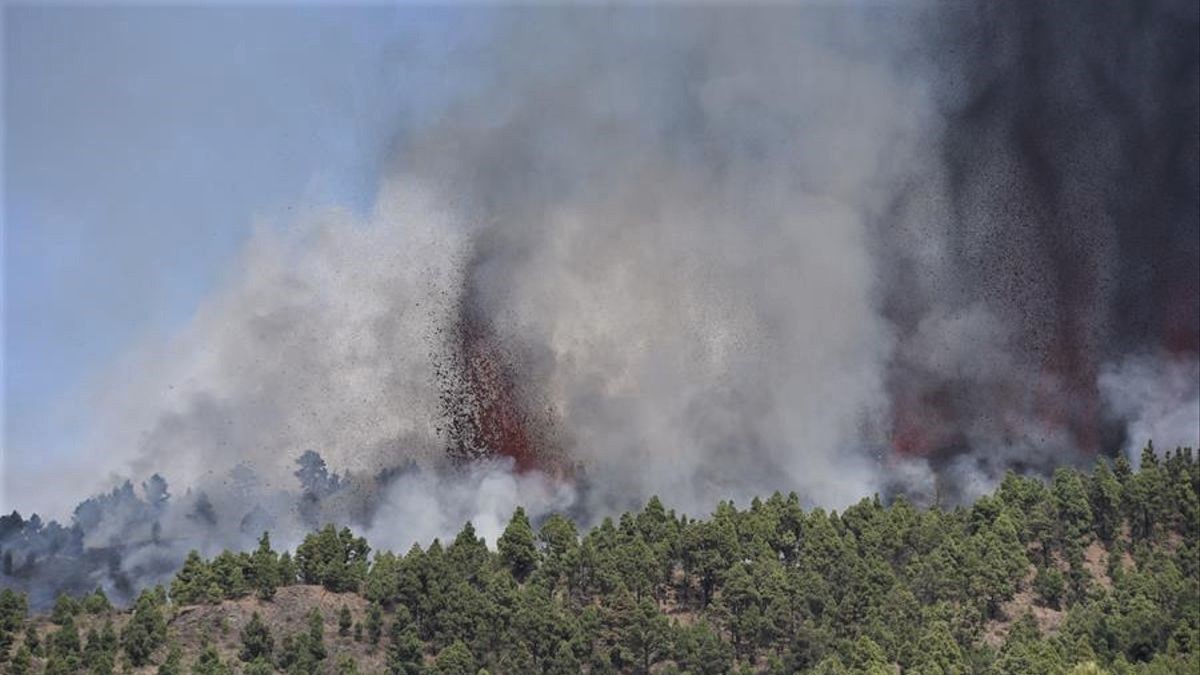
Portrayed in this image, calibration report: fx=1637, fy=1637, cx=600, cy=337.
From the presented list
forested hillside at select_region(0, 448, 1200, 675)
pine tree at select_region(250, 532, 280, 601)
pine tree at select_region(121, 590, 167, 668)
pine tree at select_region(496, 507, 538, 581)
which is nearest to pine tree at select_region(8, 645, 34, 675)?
forested hillside at select_region(0, 448, 1200, 675)

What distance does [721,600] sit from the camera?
87438mm

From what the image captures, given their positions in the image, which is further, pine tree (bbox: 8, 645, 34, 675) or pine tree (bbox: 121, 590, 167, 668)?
pine tree (bbox: 121, 590, 167, 668)

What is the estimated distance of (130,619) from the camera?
85.0 metres

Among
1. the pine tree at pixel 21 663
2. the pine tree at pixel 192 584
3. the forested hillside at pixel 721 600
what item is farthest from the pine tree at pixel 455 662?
the pine tree at pixel 21 663

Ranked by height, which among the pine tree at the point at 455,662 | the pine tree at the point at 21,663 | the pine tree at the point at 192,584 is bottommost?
the pine tree at the point at 21,663

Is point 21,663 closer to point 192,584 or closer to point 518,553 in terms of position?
point 192,584

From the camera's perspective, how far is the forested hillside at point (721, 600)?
81000 mm

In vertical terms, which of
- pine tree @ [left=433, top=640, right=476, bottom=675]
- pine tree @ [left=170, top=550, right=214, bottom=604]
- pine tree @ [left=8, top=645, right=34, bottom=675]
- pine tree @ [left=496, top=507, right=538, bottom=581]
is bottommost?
pine tree @ [left=8, top=645, right=34, bottom=675]

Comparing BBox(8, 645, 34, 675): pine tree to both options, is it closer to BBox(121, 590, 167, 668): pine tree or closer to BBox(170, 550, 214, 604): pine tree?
BBox(121, 590, 167, 668): pine tree

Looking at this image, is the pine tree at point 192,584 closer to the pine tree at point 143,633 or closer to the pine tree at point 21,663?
the pine tree at point 143,633

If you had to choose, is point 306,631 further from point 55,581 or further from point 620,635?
point 55,581

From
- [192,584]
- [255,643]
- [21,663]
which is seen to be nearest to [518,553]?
[255,643]

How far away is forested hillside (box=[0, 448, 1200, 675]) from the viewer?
81.0 metres

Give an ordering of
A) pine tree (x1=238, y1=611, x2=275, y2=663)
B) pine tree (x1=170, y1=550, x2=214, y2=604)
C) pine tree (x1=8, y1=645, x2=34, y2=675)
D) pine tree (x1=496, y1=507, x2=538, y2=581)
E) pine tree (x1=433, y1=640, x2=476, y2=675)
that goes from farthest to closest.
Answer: pine tree (x1=496, y1=507, x2=538, y2=581), pine tree (x1=170, y1=550, x2=214, y2=604), pine tree (x1=238, y1=611, x2=275, y2=663), pine tree (x1=433, y1=640, x2=476, y2=675), pine tree (x1=8, y1=645, x2=34, y2=675)
